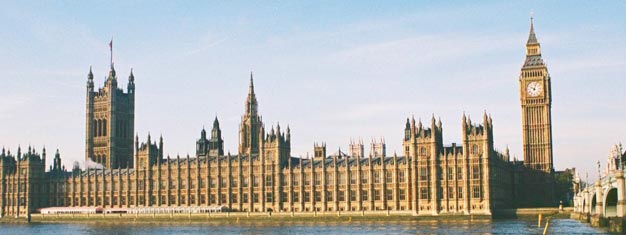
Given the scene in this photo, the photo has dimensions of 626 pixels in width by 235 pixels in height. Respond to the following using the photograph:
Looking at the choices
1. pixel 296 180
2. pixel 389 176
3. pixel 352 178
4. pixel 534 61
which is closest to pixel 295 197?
pixel 296 180

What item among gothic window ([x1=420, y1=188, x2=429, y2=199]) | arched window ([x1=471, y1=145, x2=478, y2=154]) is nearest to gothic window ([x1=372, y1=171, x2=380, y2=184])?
gothic window ([x1=420, y1=188, x2=429, y2=199])

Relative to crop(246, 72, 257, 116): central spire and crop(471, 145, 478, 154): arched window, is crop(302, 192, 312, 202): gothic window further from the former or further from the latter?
crop(246, 72, 257, 116): central spire

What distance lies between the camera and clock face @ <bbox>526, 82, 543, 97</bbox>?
16762 cm

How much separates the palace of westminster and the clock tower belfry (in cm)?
18

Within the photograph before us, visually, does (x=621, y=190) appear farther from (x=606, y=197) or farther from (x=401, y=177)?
(x=401, y=177)

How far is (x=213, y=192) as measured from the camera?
16800cm

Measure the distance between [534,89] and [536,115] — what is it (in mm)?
4804

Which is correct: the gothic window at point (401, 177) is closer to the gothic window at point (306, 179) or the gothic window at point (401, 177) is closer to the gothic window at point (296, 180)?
the gothic window at point (306, 179)

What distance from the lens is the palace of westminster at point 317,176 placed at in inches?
5792

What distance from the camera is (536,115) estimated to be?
16688 cm

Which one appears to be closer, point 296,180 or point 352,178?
point 352,178

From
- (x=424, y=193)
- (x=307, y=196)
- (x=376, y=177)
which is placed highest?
(x=376, y=177)

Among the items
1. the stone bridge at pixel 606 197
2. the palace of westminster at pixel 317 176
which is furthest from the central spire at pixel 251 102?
the stone bridge at pixel 606 197

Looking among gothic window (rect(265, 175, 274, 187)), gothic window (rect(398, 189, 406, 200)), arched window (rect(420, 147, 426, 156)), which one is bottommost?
gothic window (rect(398, 189, 406, 200))
